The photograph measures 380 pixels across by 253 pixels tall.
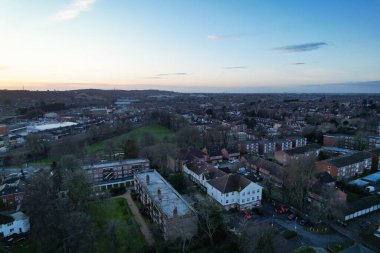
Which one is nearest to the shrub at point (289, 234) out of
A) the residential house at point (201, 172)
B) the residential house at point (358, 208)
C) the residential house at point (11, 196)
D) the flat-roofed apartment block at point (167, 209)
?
the residential house at point (358, 208)

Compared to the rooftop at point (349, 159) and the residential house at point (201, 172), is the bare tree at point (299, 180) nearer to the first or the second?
the residential house at point (201, 172)

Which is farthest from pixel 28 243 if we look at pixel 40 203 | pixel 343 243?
pixel 343 243

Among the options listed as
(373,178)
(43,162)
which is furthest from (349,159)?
(43,162)

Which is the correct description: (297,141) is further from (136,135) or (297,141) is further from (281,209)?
(136,135)

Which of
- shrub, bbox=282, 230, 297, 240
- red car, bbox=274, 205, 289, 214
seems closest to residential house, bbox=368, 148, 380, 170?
red car, bbox=274, 205, 289, 214

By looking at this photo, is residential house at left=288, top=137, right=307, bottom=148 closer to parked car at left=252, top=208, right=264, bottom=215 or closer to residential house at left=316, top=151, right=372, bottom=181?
residential house at left=316, top=151, right=372, bottom=181

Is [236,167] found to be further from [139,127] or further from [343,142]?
[139,127]

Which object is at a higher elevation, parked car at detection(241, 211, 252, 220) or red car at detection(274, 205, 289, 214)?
red car at detection(274, 205, 289, 214)
